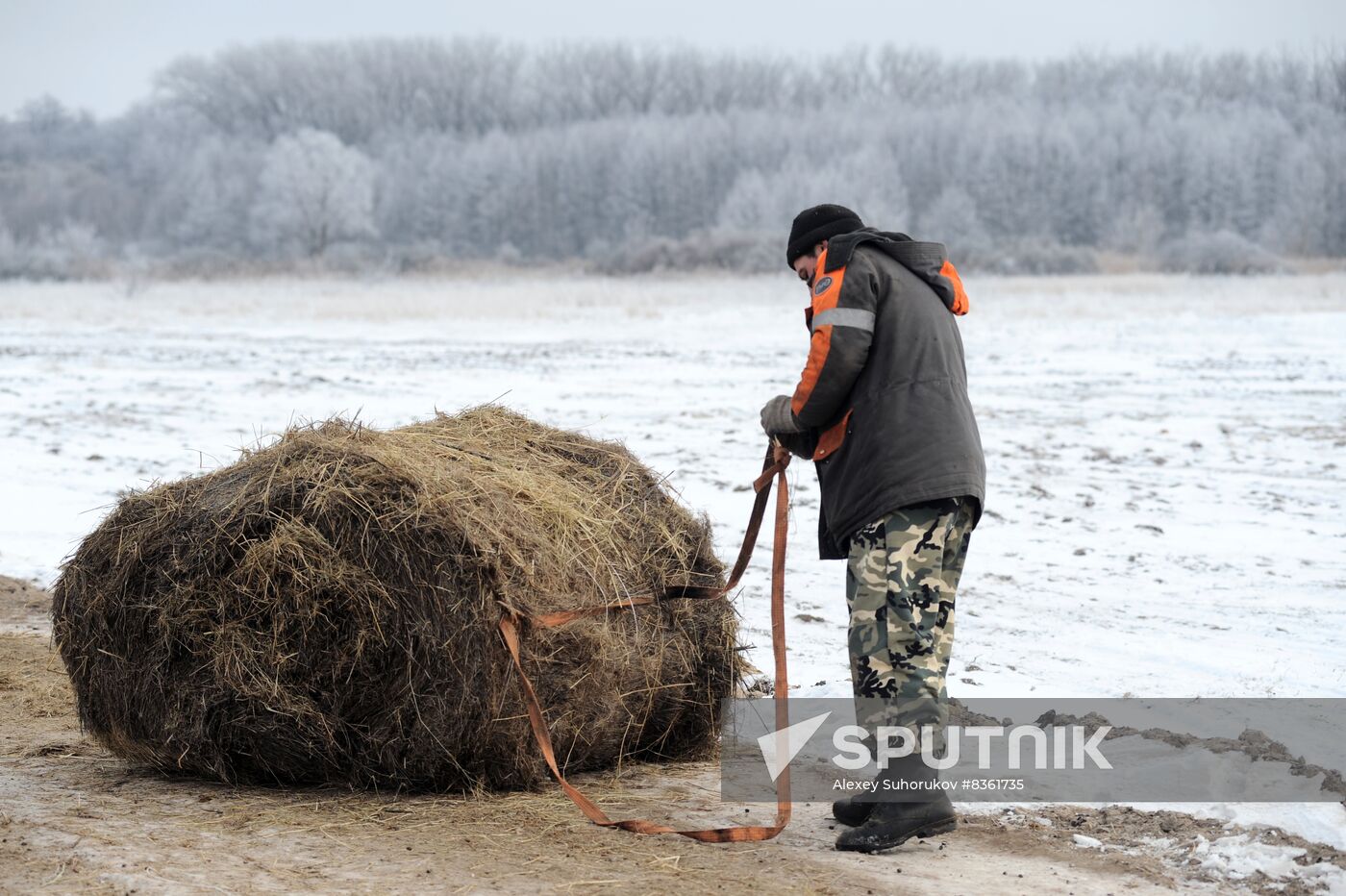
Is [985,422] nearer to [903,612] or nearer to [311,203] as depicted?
[903,612]

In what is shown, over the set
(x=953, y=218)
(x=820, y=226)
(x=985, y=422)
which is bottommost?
(x=985, y=422)

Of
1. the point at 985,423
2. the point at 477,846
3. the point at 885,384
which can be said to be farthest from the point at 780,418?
the point at 985,423

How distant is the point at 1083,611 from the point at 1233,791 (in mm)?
3339

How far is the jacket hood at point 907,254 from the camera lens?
14.7 feet

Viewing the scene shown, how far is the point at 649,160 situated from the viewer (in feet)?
275

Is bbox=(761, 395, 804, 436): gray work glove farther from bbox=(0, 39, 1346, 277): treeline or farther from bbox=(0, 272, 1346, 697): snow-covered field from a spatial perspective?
bbox=(0, 39, 1346, 277): treeline

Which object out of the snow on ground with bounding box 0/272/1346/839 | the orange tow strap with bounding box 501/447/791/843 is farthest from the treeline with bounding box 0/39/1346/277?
the orange tow strap with bounding box 501/447/791/843

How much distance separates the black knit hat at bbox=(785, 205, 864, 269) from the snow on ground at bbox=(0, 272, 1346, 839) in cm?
171

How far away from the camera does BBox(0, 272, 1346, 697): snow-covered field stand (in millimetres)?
7641

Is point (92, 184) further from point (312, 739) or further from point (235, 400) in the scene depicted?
point (312, 739)

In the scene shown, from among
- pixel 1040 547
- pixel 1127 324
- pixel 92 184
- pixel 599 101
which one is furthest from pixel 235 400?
pixel 599 101

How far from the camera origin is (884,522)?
4445 millimetres

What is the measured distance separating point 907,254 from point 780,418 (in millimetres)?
713

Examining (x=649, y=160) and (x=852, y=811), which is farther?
(x=649, y=160)
